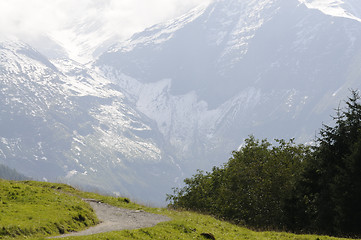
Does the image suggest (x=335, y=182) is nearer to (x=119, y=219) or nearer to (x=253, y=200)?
(x=253, y=200)

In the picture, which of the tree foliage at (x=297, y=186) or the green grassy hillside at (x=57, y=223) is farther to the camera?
the tree foliage at (x=297, y=186)

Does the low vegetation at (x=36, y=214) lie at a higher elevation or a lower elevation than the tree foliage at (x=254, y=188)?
lower

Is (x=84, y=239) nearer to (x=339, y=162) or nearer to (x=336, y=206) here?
(x=336, y=206)

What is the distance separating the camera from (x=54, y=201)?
4316 centimetres

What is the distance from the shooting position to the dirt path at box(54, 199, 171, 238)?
3792cm

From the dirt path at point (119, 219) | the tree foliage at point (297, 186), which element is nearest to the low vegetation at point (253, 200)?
the tree foliage at point (297, 186)

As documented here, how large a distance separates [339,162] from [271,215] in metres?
17.7

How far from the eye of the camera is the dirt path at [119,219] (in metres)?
37.9

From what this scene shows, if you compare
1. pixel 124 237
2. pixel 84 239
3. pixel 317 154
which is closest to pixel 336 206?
pixel 317 154

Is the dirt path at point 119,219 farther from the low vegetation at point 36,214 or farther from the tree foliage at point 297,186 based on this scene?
the tree foliage at point 297,186

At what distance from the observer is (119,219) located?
43.4 meters

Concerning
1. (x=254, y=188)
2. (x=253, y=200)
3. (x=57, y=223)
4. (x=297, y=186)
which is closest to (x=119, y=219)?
(x=57, y=223)

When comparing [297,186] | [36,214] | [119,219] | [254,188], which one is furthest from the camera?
[254,188]

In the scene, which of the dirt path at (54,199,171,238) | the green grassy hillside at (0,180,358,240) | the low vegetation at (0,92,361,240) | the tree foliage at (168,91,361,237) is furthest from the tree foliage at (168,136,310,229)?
the green grassy hillside at (0,180,358,240)
